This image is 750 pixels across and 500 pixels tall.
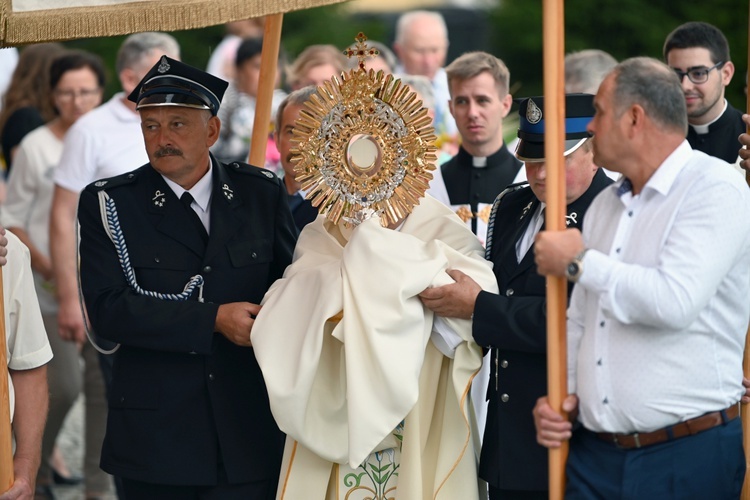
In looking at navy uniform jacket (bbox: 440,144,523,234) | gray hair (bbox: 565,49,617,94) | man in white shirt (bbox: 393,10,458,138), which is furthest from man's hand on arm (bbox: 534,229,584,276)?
man in white shirt (bbox: 393,10,458,138)

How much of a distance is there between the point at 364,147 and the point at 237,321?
2.49 feet

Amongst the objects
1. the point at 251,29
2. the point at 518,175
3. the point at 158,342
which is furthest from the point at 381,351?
the point at 251,29

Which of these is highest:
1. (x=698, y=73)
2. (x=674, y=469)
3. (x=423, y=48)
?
(x=423, y=48)

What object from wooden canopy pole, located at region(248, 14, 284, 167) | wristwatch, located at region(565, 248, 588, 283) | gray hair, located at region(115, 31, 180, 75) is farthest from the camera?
gray hair, located at region(115, 31, 180, 75)

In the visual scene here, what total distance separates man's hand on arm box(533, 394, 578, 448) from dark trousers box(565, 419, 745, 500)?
0.41ft

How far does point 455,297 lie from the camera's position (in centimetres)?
432

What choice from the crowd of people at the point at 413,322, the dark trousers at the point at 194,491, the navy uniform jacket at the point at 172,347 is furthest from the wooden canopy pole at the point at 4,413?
the dark trousers at the point at 194,491

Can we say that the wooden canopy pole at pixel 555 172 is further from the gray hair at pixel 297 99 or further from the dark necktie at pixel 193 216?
the gray hair at pixel 297 99

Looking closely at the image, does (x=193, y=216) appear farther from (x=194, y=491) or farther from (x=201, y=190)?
(x=194, y=491)

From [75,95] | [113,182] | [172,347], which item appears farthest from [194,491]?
[75,95]

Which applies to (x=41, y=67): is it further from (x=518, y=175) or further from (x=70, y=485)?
(x=518, y=175)

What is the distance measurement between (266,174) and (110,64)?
9995 millimetres

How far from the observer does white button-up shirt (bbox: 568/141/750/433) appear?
3580mm

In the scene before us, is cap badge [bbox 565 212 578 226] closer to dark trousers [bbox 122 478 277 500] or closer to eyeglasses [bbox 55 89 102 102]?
dark trousers [bbox 122 478 277 500]
